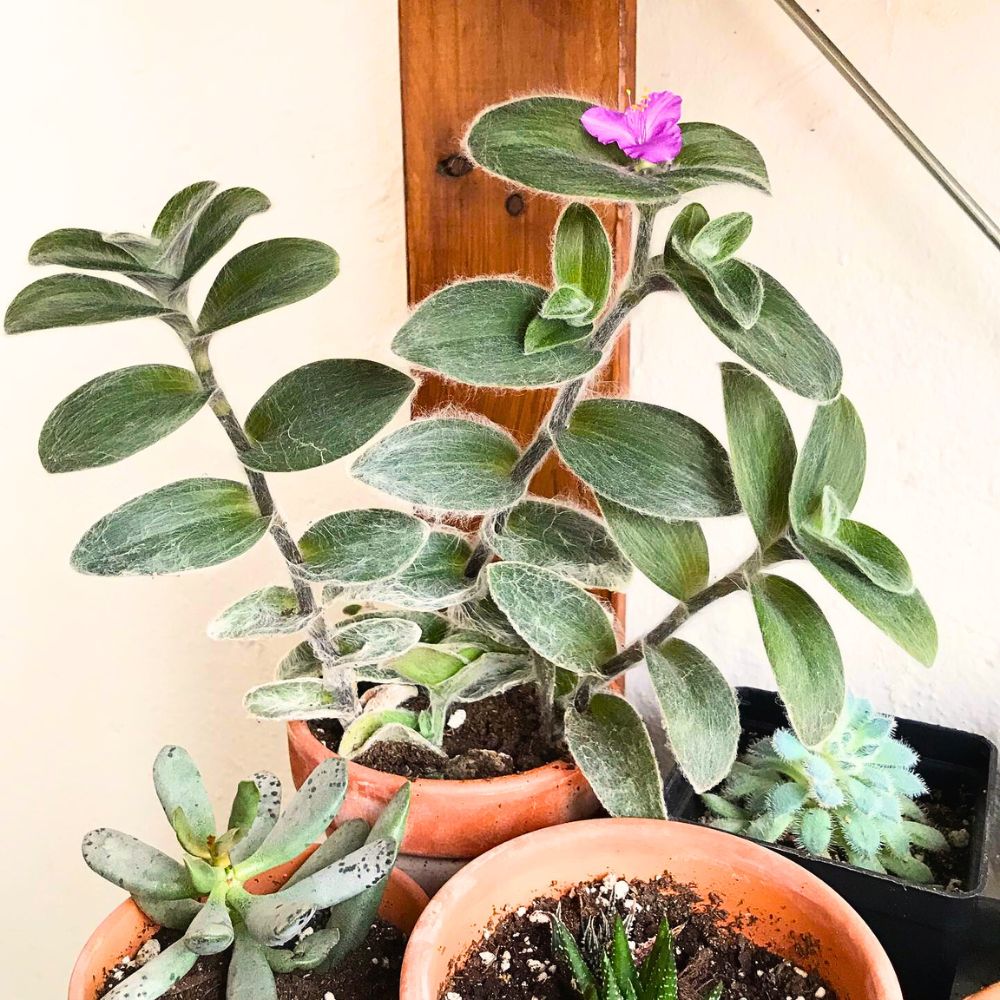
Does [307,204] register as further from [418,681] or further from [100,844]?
[100,844]

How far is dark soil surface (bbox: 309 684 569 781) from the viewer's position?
75 cm

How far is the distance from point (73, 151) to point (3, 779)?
2.49 feet

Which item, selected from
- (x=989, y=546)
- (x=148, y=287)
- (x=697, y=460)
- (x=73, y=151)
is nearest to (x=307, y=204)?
(x=73, y=151)

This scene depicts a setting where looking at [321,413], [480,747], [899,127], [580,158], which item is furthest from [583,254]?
[480,747]

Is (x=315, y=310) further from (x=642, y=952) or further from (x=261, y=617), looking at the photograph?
(x=642, y=952)

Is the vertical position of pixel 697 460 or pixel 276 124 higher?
pixel 276 124

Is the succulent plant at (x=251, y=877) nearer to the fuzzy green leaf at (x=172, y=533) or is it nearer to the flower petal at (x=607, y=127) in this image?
the fuzzy green leaf at (x=172, y=533)

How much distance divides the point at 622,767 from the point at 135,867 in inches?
13.4

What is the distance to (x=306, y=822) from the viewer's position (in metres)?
0.65

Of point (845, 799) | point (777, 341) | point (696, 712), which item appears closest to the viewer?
point (777, 341)

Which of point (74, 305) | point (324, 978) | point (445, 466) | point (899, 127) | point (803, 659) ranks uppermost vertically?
point (899, 127)

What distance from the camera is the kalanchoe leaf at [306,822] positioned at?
0.65 m

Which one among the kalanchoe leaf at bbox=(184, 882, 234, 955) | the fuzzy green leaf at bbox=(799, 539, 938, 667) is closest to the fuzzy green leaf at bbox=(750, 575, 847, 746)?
the fuzzy green leaf at bbox=(799, 539, 938, 667)

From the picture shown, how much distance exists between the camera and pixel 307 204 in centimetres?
104
